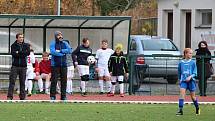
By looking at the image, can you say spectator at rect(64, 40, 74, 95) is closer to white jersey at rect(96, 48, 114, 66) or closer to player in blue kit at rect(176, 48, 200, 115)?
white jersey at rect(96, 48, 114, 66)

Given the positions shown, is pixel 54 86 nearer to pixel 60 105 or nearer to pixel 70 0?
pixel 60 105

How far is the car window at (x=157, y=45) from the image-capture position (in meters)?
32.8

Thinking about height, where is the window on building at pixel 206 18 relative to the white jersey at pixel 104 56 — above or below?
above

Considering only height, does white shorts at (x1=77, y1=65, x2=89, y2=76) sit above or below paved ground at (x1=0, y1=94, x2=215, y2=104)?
above

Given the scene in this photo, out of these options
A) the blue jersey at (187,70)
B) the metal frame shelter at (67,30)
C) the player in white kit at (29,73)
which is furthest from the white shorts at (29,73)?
the blue jersey at (187,70)

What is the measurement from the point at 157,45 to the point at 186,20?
1072 centimetres

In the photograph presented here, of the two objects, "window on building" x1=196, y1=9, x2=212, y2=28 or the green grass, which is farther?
"window on building" x1=196, y1=9, x2=212, y2=28

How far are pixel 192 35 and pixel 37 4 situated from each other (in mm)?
15313

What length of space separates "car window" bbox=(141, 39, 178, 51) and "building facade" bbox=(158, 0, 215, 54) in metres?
6.36

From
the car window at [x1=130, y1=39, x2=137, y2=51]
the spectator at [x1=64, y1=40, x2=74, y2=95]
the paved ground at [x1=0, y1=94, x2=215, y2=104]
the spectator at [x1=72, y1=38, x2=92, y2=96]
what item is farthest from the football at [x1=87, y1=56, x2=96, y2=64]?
the car window at [x1=130, y1=39, x2=137, y2=51]

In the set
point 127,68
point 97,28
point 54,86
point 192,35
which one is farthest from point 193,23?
point 54,86

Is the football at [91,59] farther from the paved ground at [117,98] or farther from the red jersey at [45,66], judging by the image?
the red jersey at [45,66]

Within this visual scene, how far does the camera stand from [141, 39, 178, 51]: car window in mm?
→ 32844

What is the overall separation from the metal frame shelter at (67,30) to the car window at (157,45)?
2560mm
